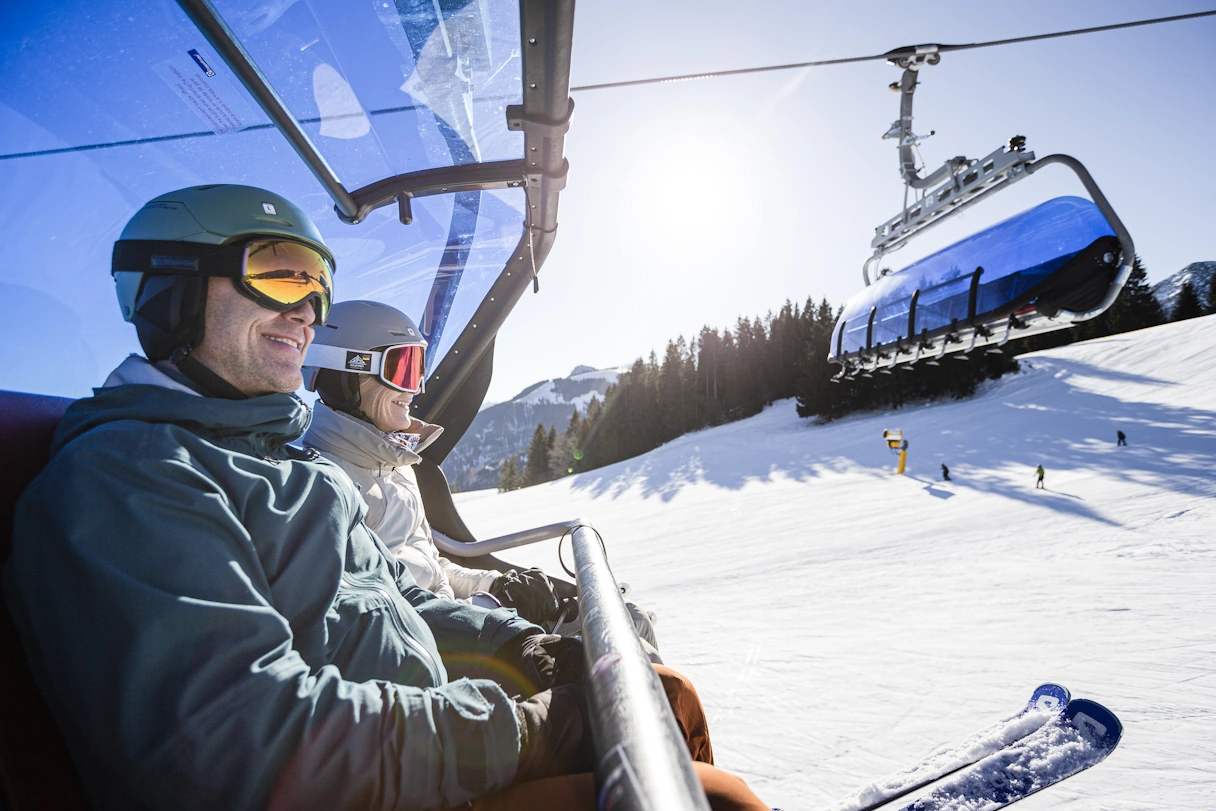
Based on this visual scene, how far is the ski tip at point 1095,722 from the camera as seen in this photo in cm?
226

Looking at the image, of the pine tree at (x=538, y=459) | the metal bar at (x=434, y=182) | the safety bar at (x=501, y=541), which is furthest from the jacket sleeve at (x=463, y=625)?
the pine tree at (x=538, y=459)

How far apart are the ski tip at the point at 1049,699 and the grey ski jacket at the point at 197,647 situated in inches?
115

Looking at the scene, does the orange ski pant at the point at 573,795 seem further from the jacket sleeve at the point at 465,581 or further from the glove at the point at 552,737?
the jacket sleeve at the point at 465,581

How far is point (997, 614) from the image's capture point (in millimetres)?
4742

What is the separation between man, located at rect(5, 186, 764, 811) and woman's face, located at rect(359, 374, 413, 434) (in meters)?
1.21

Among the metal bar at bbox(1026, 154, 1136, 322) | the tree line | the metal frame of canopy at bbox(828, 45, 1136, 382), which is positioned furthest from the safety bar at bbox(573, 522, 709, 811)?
the tree line

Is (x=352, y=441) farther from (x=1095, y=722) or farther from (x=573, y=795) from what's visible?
(x=1095, y=722)

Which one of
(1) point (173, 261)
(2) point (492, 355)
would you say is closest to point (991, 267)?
(2) point (492, 355)

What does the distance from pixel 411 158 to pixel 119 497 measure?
8.62 ft

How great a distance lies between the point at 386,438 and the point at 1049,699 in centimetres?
354

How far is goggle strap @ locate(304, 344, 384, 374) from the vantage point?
2.55m

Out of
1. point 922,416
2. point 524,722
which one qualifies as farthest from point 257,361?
point 922,416

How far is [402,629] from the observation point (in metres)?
1.29

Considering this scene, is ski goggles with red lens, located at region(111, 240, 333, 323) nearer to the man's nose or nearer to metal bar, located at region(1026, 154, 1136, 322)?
the man's nose
